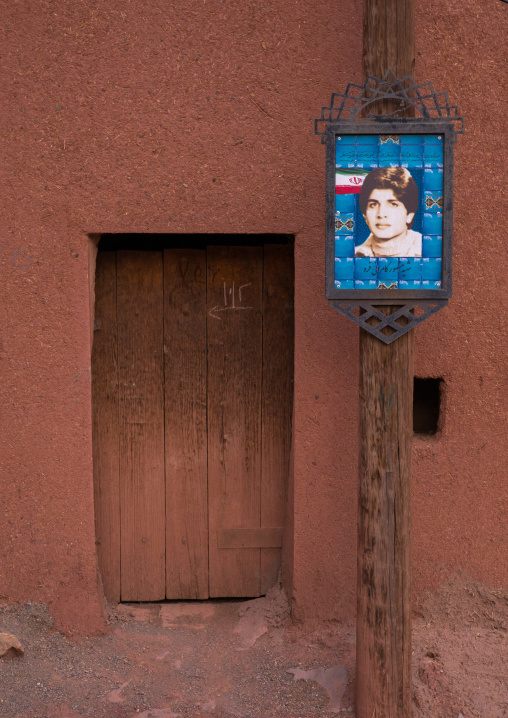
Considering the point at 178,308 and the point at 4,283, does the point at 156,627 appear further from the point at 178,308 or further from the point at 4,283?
the point at 4,283

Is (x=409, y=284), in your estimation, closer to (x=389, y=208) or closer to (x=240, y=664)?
(x=389, y=208)

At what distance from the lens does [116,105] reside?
121 inches

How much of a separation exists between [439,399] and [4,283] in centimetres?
215

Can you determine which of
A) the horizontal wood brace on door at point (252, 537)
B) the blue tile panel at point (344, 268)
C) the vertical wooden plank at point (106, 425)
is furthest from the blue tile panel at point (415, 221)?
the horizontal wood brace on door at point (252, 537)

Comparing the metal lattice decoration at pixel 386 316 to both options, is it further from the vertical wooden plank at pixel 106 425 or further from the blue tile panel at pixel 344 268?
the vertical wooden plank at pixel 106 425

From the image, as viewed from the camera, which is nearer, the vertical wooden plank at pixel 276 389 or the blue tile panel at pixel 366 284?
the blue tile panel at pixel 366 284

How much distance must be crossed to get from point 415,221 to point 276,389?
1329 mm

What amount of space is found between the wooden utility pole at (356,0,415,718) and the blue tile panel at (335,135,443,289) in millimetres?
150

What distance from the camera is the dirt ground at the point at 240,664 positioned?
115 inches

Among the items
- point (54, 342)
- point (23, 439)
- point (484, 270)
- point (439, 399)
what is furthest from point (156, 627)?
point (484, 270)

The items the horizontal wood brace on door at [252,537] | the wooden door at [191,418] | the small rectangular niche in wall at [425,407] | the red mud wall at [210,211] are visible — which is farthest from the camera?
the horizontal wood brace on door at [252,537]

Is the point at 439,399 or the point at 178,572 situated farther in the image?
the point at 178,572

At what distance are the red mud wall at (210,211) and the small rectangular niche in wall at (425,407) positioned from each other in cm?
17

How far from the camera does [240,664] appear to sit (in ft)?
10.6
